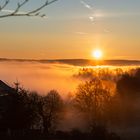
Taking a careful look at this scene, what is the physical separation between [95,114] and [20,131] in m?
23.9

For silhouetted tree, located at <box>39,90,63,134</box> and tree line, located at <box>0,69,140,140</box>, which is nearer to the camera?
tree line, located at <box>0,69,140,140</box>

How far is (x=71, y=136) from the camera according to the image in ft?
151

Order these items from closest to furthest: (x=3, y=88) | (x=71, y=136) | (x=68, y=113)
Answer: (x=71, y=136) < (x=3, y=88) < (x=68, y=113)

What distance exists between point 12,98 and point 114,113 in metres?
26.3

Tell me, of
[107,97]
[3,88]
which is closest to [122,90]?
[107,97]

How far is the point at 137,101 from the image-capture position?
76.9 meters

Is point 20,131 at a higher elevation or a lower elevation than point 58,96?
lower

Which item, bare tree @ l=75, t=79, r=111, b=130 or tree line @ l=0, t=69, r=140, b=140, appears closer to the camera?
tree line @ l=0, t=69, r=140, b=140

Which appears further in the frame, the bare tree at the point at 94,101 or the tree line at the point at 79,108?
the bare tree at the point at 94,101

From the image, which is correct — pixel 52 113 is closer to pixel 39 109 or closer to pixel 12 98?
pixel 39 109

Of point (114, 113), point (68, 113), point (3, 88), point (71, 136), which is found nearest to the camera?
point (71, 136)

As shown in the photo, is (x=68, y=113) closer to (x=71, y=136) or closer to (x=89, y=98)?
(x=89, y=98)

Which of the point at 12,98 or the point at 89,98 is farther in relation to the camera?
the point at 89,98

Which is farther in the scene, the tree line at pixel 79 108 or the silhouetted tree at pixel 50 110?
the silhouetted tree at pixel 50 110
